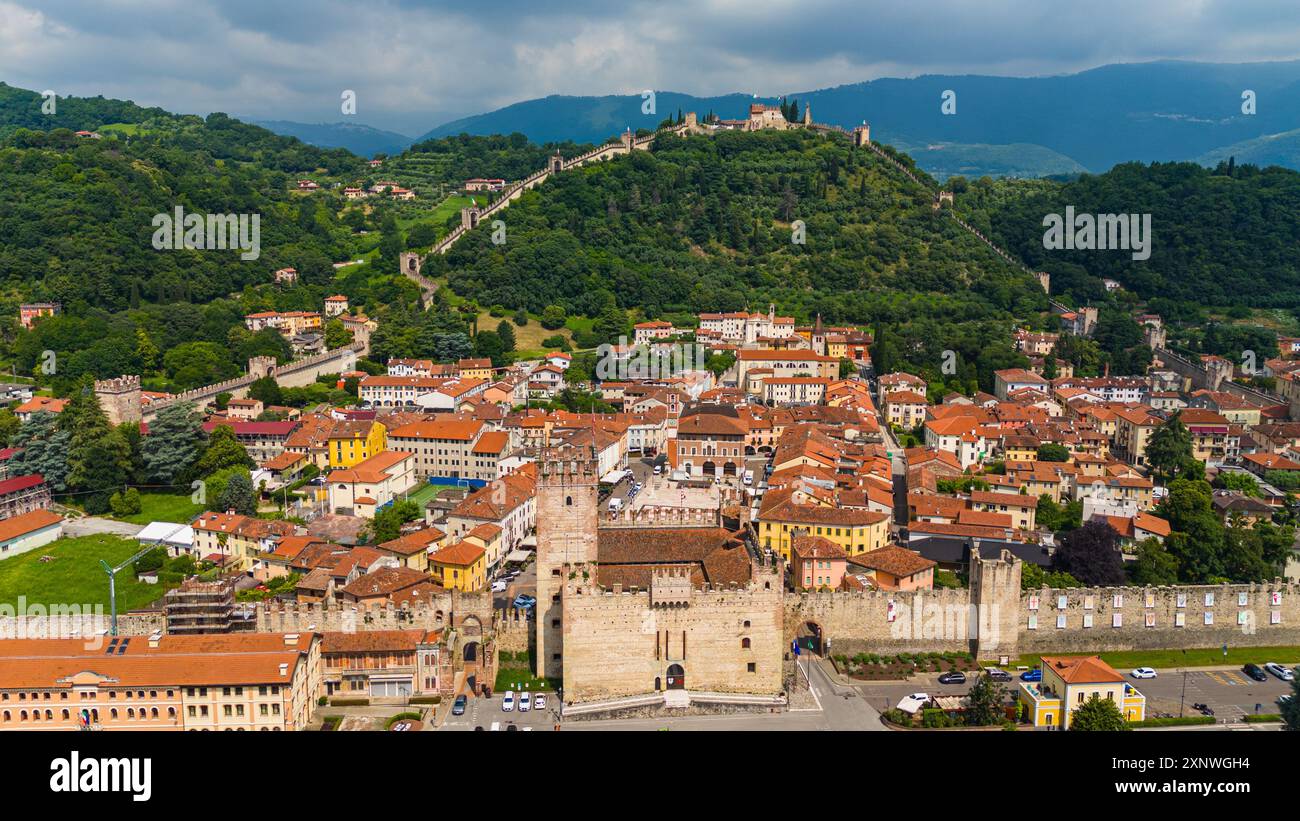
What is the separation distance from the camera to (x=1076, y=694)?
2872 centimetres

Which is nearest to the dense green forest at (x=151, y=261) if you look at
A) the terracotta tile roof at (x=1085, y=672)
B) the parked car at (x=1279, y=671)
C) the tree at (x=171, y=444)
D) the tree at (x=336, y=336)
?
the tree at (x=336, y=336)

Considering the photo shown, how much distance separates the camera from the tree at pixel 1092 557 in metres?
38.3

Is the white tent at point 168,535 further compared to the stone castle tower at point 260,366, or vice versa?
the stone castle tower at point 260,366

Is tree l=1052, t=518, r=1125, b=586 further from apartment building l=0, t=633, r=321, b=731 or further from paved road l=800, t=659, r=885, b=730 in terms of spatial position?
apartment building l=0, t=633, r=321, b=731

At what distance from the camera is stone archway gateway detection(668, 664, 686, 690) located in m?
28.6

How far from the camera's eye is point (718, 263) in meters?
103

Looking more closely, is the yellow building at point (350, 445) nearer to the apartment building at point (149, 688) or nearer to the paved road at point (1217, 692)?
the apartment building at point (149, 688)

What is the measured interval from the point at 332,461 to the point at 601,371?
2515 centimetres

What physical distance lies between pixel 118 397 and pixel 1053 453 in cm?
5284

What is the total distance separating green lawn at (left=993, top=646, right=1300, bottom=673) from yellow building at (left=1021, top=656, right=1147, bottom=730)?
14.3 feet

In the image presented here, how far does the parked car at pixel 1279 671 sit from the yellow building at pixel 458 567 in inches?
1094

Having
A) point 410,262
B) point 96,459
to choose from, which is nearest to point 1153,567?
point 96,459
